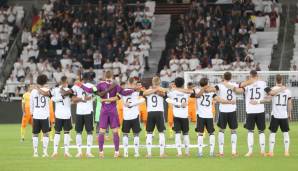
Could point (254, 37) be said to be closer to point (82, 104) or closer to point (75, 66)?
point (75, 66)

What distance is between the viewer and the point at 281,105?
26.5 meters

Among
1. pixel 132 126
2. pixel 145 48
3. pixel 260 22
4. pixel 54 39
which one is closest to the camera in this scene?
pixel 132 126

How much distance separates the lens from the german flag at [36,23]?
53750 mm

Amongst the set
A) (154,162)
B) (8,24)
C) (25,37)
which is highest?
(8,24)

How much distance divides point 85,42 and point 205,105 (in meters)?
24.9

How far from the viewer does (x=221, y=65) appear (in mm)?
46625

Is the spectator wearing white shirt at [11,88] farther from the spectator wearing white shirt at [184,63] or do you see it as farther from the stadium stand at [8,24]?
the spectator wearing white shirt at [184,63]

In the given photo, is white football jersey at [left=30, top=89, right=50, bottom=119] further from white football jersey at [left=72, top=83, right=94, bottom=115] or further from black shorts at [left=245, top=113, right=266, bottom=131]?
black shorts at [left=245, top=113, right=266, bottom=131]

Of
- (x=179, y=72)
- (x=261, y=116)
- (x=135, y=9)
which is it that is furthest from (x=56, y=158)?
(x=135, y=9)

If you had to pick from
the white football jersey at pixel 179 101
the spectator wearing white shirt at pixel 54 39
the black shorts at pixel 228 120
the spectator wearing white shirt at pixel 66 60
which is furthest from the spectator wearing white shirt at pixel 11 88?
the black shorts at pixel 228 120

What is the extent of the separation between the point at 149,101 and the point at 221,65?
20123 mm

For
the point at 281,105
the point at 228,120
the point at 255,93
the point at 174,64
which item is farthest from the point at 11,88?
the point at 281,105

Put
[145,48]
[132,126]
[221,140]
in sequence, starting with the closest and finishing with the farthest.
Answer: [132,126] → [221,140] → [145,48]

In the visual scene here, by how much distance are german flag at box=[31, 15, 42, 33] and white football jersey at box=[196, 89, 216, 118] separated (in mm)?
28143
